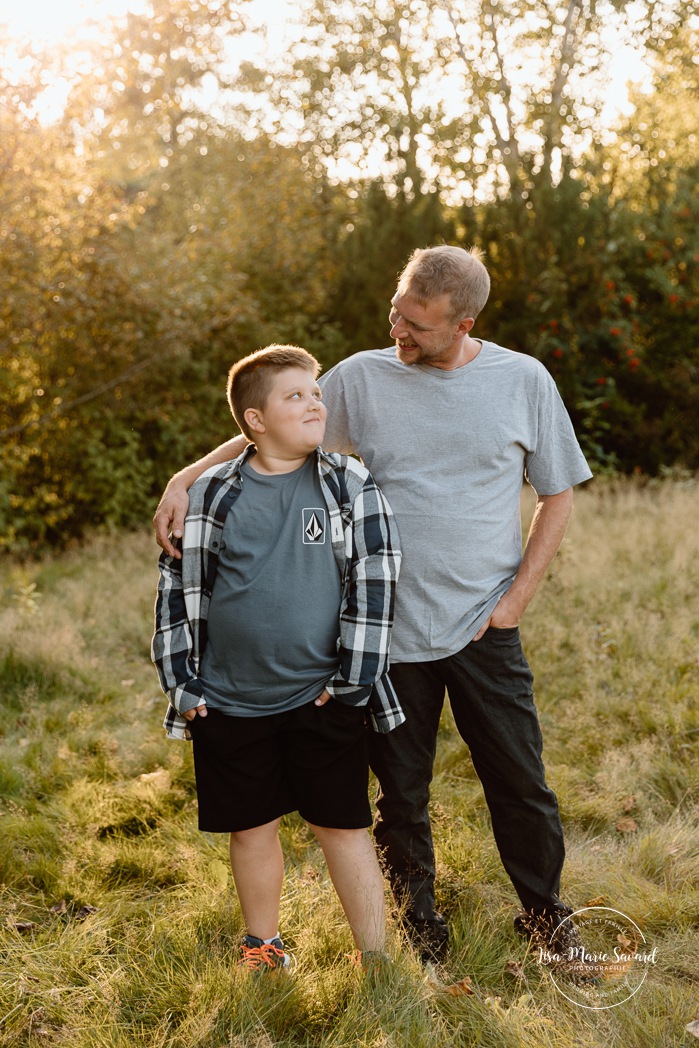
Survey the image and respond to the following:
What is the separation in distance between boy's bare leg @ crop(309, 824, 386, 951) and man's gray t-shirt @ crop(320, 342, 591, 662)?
0.54 m

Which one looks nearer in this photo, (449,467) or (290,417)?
(290,417)

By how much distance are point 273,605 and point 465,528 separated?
643 millimetres

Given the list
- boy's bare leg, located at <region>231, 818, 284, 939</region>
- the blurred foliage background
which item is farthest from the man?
the blurred foliage background

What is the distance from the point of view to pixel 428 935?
288 cm

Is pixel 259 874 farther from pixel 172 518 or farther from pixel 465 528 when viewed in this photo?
pixel 465 528

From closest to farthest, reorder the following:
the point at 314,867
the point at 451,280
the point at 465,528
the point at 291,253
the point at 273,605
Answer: the point at 273,605 → the point at 451,280 → the point at 465,528 → the point at 314,867 → the point at 291,253

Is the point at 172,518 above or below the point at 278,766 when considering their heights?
above

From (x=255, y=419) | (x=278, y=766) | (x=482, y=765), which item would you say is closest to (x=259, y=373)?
(x=255, y=419)

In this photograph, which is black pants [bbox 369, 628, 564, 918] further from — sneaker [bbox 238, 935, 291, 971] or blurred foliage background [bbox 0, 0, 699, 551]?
blurred foliage background [bbox 0, 0, 699, 551]

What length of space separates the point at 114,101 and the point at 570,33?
21.5 feet

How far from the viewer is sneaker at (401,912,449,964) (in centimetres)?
285

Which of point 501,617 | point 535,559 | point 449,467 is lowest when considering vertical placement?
point 501,617

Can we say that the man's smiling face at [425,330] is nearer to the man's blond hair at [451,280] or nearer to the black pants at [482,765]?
the man's blond hair at [451,280]

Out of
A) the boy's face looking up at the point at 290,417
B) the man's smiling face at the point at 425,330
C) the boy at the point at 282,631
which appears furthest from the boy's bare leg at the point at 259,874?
the man's smiling face at the point at 425,330
